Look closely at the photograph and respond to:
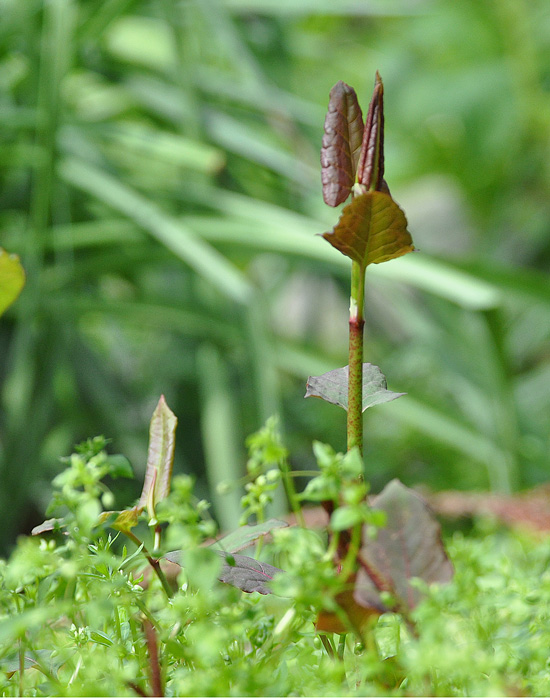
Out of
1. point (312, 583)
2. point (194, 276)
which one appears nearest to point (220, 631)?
point (312, 583)

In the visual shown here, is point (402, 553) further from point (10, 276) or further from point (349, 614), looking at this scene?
point (10, 276)

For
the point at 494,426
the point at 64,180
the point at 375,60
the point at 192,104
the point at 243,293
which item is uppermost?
the point at 375,60

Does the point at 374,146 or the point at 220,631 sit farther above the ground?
the point at 374,146

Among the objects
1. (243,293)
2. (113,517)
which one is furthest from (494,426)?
(113,517)

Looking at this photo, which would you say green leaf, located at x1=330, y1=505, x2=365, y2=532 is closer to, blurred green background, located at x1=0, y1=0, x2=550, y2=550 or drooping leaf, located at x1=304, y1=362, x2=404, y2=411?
drooping leaf, located at x1=304, y1=362, x2=404, y2=411

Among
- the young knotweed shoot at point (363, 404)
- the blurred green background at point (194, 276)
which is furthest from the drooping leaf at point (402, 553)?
the blurred green background at point (194, 276)

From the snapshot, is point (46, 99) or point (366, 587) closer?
point (366, 587)

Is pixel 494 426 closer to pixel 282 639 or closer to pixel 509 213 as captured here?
pixel 282 639

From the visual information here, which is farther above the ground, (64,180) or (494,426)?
(64,180)

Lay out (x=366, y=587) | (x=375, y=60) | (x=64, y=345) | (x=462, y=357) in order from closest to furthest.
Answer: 1. (x=366, y=587)
2. (x=64, y=345)
3. (x=462, y=357)
4. (x=375, y=60)
